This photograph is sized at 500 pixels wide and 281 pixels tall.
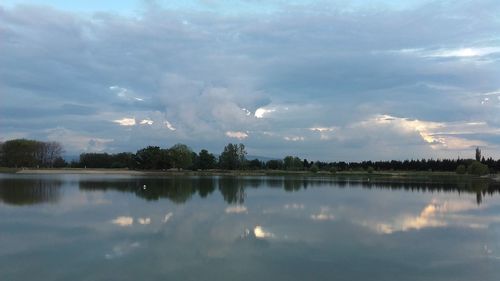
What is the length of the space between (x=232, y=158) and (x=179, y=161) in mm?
24538

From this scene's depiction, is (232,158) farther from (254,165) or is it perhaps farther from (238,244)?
(238,244)

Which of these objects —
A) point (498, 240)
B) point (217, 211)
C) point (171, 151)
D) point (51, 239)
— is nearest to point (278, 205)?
point (217, 211)

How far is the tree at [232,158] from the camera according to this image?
14838cm

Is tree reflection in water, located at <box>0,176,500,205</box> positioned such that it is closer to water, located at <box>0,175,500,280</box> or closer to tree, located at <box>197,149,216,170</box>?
water, located at <box>0,175,500,280</box>

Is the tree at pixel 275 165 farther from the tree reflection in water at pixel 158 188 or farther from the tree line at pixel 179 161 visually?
the tree reflection in water at pixel 158 188

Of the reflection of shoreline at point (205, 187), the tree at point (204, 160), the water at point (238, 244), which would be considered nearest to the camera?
the water at point (238, 244)

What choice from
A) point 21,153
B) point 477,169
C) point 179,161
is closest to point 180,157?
point 179,161

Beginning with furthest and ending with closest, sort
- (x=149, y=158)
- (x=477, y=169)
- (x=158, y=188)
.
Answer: (x=149, y=158)
(x=477, y=169)
(x=158, y=188)

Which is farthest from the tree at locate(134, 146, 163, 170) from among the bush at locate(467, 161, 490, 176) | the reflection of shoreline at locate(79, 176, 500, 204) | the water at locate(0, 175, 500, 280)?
the water at locate(0, 175, 500, 280)

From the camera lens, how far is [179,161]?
420ft

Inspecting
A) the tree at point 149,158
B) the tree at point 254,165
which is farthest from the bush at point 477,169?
the tree at point 149,158

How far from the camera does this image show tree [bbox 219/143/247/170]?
148m

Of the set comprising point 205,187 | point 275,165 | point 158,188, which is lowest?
point 205,187

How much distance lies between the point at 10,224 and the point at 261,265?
459 inches
